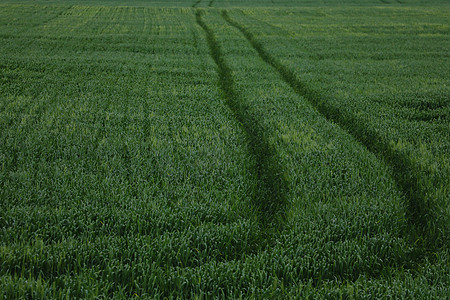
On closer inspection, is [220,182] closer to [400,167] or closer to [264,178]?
[264,178]

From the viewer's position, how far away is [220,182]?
477cm

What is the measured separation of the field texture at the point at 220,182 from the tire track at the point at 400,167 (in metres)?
0.03

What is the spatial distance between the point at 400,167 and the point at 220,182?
131 inches

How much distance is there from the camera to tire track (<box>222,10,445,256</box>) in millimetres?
3896

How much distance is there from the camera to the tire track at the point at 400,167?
390cm

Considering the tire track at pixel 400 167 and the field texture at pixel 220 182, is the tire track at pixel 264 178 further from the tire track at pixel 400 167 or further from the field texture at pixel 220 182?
the tire track at pixel 400 167


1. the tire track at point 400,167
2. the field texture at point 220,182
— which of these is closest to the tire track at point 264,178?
the field texture at point 220,182

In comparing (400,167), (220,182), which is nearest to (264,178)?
(220,182)

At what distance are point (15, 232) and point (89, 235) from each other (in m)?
0.82

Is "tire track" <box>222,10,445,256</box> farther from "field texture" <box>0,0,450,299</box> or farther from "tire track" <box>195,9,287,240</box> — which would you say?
"tire track" <box>195,9,287,240</box>

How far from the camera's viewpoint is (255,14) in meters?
29.1

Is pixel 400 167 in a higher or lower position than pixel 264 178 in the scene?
higher

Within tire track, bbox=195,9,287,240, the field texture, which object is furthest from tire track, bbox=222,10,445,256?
tire track, bbox=195,9,287,240

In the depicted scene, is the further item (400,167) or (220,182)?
(400,167)
